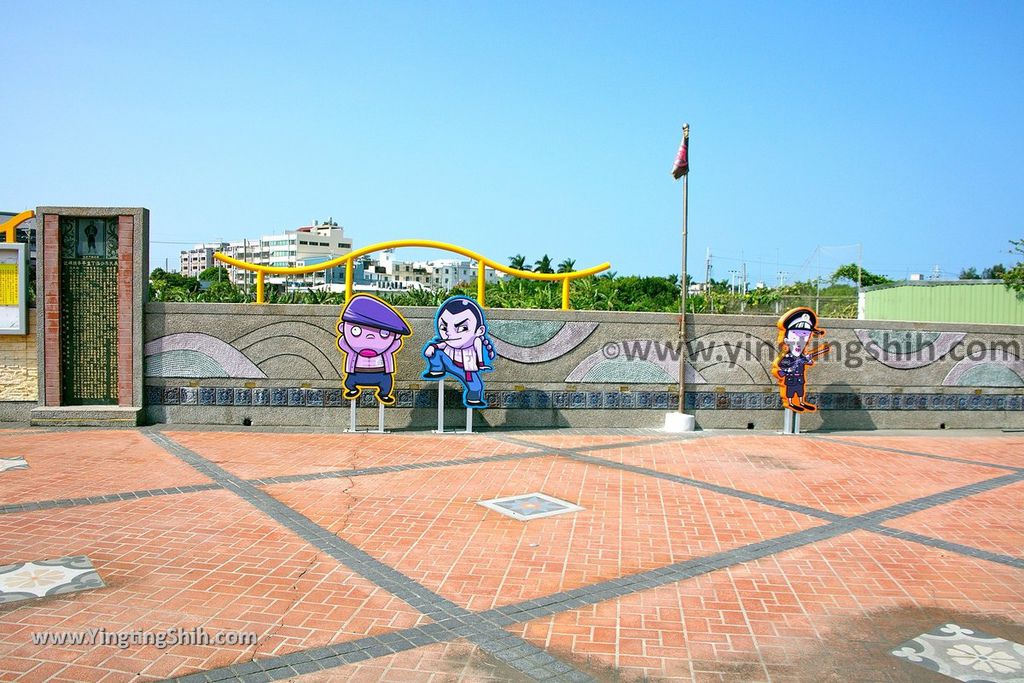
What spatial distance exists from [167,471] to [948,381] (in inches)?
543

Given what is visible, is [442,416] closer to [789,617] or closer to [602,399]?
[602,399]

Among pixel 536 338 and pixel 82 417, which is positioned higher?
pixel 536 338

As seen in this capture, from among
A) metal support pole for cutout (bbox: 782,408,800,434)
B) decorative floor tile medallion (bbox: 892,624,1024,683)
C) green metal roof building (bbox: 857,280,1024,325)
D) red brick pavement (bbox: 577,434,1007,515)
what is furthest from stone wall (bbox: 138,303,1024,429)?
decorative floor tile medallion (bbox: 892,624,1024,683)

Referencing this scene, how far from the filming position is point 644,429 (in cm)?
1305

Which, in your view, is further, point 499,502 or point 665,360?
point 665,360

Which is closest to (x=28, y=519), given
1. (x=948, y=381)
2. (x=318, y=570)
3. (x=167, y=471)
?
(x=167, y=471)

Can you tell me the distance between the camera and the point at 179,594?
509 cm

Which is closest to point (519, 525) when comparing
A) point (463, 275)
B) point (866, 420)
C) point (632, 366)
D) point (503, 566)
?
point (503, 566)

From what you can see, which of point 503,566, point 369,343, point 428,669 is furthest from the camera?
point 369,343

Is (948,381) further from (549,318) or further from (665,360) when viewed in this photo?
(549,318)

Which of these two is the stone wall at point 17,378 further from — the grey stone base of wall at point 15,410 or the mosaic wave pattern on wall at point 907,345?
the mosaic wave pattern on wall at point 907,345

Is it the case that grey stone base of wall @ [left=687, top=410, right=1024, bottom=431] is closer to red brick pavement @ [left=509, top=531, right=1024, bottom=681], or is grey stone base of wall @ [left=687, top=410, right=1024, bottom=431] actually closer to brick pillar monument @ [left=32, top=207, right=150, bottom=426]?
red brick pavement @ [left=509, top=531, right=1024, bottom=681]

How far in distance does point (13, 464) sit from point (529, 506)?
19.9 feet

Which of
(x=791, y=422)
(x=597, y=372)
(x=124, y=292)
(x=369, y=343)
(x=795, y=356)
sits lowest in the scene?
(x=791, y=422)
